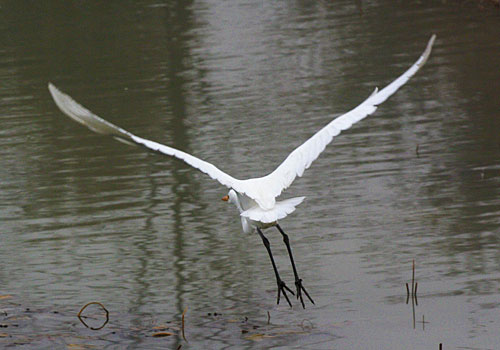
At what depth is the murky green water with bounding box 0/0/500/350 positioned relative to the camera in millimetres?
6977

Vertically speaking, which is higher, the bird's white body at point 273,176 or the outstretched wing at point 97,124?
the outstretched wing at point 97,124

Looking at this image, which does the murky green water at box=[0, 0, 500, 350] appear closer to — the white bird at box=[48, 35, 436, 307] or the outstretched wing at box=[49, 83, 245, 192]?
the white bird at box=[48, 35, 436, 307]

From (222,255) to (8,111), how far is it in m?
7.45

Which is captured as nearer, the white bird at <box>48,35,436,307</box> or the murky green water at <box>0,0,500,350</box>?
the white bird at <box>48,35,436,307</box>

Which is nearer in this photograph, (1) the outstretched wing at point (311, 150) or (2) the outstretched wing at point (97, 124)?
(2) the outstretched wing at point (97, 124)

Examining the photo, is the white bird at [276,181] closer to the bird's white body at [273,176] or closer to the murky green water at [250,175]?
the bird's white body at [273,176]

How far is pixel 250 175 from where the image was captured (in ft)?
35.5

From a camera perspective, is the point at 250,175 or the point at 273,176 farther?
the point at 250,175

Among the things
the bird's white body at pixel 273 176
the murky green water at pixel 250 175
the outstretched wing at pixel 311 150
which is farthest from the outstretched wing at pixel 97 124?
the murky green water at pixel 250 175

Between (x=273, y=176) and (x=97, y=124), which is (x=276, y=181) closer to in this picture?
(x=273, y=176)

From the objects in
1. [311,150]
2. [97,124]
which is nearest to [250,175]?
[311,150]

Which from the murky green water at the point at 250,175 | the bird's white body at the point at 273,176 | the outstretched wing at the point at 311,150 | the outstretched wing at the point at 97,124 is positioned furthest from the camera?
the outstretched wing at the point at 311,150

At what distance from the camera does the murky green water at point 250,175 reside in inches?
275

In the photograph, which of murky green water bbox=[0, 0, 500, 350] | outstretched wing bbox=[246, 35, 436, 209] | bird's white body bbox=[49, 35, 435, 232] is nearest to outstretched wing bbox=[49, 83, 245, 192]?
bird's white body bbox=[49, 35, 435, 232]
